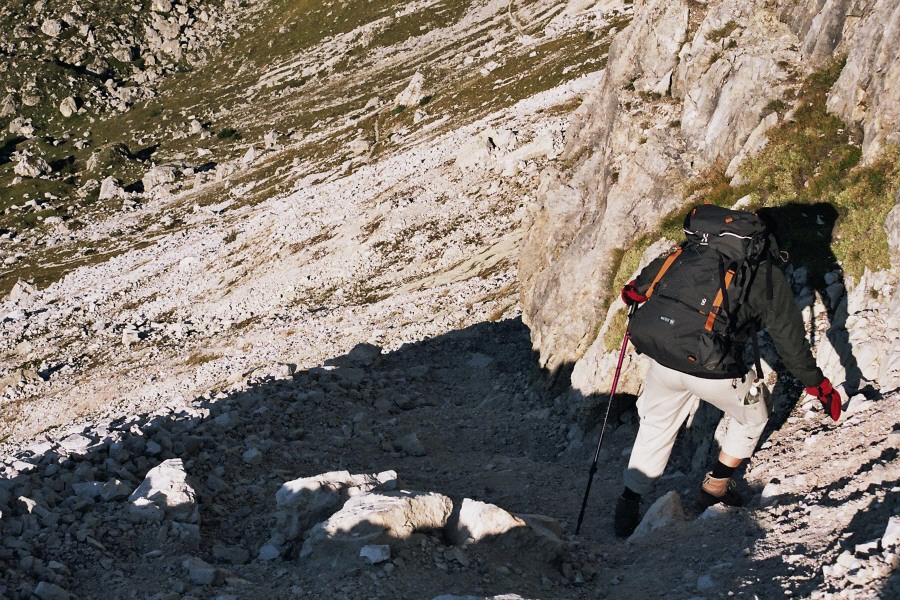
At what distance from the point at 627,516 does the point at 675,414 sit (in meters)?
1.78

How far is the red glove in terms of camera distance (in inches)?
354

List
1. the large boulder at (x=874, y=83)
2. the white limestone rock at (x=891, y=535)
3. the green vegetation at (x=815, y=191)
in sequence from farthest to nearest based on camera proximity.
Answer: the large boulder at (x=874, y=83), the green vegetation at (x=815, y=191), the white limestone rock at (x=891, y=535)

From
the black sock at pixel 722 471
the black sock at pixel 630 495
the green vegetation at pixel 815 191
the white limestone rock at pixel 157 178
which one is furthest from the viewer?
the white limestone rock at pixel 157 178

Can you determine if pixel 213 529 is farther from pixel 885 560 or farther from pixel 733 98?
pixel 733 98

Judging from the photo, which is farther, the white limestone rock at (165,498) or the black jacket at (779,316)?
the white limestone rock at (165,498)

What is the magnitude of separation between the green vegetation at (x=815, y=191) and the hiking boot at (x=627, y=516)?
15.1 feet

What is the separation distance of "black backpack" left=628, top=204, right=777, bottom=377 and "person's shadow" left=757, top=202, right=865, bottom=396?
2089 mm

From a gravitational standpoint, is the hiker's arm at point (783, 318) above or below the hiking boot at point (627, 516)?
above

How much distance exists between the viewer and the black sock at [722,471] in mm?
9500

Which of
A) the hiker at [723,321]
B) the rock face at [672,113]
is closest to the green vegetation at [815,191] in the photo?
the rock face at [672,113]

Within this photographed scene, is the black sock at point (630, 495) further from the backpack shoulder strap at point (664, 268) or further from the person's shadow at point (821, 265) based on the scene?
the person's shadow at point (821, 265)

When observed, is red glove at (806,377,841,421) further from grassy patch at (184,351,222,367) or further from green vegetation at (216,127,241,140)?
green vegetation at (216,127,241,140)

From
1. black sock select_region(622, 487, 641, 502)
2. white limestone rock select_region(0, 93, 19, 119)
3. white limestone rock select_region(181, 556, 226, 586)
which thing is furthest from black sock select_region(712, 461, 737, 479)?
white limestone rock select_region(0, 93, 19, 119)

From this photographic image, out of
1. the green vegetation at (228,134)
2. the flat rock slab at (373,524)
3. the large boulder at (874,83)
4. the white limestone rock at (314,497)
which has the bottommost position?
the green vegetation at (228,134)
